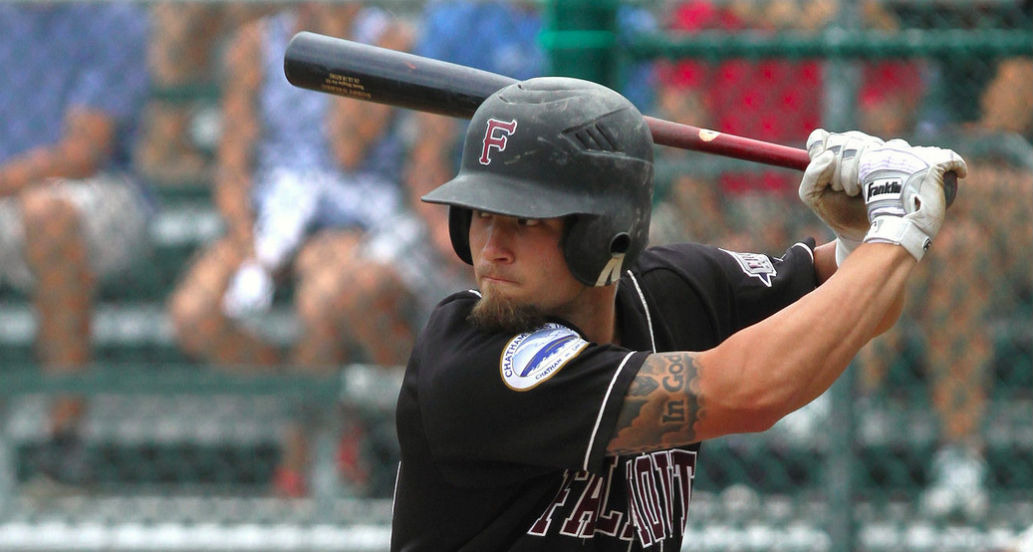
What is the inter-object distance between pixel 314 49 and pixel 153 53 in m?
2.59

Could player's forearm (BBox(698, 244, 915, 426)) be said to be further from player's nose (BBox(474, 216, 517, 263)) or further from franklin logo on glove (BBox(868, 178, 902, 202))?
player's nose (BBox(474, 216, 517, 263))

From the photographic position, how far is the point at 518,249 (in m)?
1.84

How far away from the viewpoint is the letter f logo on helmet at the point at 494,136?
1.84 m

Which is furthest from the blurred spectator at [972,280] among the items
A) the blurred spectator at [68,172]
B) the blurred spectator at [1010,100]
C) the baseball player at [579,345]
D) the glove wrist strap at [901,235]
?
the blurred spectator at [68,172]

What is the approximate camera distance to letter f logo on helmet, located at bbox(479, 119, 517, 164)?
184 centimetres

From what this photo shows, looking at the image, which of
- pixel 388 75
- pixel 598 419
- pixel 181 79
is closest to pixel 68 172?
pixel 181 79

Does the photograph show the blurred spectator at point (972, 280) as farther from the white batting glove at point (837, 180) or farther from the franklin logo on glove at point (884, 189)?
the franklin logo on glove at point (884, 189)

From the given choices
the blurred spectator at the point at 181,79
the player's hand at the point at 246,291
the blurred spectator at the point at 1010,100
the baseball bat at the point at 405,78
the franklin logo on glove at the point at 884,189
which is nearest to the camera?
the franklin logo on glove at the point at 884,189

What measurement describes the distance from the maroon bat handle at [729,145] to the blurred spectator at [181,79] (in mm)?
2538

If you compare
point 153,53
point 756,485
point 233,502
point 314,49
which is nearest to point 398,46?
point 153,53

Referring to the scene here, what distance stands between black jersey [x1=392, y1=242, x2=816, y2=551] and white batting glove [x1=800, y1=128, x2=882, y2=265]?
193mm

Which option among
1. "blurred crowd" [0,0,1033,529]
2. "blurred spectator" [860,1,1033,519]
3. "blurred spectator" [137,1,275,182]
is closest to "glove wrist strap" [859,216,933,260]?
"blurred crowd" [0,0,1033,529]

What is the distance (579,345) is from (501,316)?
0.12 m

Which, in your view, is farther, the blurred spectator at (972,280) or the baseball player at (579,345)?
the blurred spectator at (972,280)
